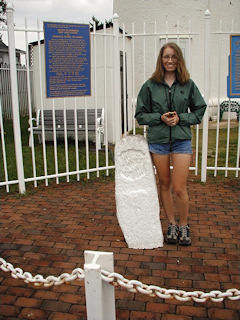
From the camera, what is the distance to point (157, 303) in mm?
3230

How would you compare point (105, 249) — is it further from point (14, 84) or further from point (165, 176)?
point (14, 84)

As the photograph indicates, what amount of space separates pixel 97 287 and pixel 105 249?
2.05 m

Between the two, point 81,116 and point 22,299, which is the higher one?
point 81,116

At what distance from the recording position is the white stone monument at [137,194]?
4.20 metres

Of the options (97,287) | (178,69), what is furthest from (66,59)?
(97,287)

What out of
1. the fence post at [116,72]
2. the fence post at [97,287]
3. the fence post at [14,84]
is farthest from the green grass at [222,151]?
the fence post at [97,287]

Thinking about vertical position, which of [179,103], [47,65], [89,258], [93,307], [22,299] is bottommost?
[22,299]

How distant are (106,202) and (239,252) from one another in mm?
2345

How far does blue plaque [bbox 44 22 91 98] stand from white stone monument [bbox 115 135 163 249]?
2.43m

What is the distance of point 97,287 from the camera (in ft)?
7.35

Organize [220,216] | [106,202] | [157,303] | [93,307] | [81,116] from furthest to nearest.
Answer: [81,116], [106,202], [220,216], [157,303], [93,307]

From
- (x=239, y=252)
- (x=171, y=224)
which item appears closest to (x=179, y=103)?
(x=171, y=224)

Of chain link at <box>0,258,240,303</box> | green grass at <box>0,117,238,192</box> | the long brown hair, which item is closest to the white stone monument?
the long brown hair

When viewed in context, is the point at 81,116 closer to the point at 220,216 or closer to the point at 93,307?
the point at 220,216
